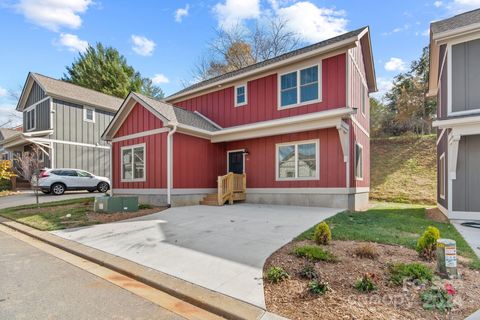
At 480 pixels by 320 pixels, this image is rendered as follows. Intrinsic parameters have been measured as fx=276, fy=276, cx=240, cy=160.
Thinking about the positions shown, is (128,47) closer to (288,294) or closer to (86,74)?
(86,74)

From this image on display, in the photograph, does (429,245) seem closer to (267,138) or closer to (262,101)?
(267,138)

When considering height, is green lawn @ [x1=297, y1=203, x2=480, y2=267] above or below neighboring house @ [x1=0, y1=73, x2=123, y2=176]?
below

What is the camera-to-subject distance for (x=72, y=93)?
1962cm

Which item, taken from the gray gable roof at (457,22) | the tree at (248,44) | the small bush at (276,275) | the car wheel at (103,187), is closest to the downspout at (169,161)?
the small bush at (276,275)

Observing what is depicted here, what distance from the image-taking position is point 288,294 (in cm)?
322

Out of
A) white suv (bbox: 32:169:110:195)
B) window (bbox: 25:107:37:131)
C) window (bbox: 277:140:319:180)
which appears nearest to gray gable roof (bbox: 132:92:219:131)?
window (bbox: 277:140:319:180)

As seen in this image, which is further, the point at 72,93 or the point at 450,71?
the point at 72,93

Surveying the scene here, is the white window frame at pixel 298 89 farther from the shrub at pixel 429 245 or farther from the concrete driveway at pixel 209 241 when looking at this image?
the shrub at pixel 429 245

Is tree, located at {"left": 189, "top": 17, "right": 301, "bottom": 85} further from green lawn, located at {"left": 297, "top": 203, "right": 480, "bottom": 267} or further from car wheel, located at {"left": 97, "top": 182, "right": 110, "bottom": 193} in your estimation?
green lawn, located at {"left": 297, "top": 203, "right": 480, "bottom": 267}

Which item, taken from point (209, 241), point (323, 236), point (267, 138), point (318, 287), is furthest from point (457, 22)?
point (209, 241)

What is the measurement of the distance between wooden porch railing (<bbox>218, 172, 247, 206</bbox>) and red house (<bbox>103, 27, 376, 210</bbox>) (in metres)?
0.04

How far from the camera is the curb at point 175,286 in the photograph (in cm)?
294

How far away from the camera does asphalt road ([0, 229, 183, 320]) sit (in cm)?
297

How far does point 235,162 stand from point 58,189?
9947mm
